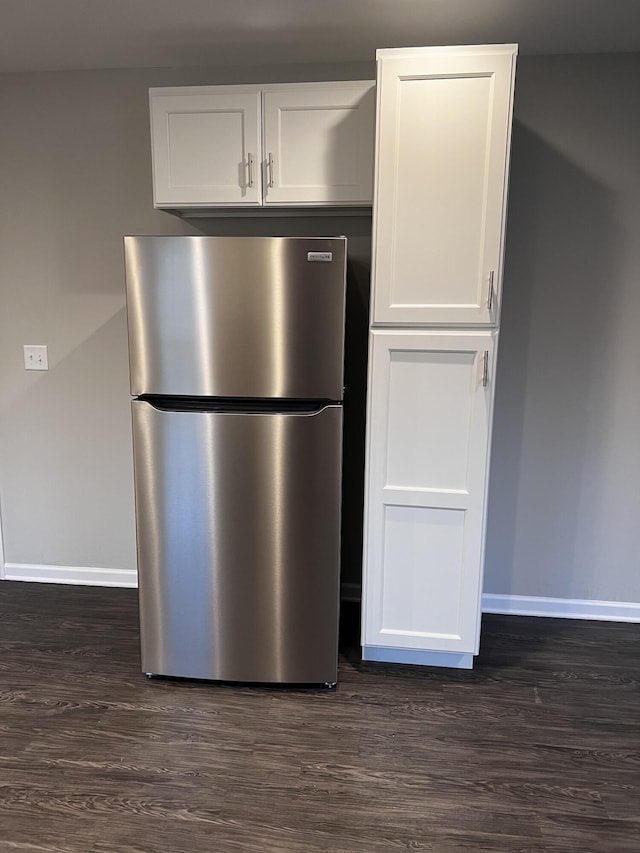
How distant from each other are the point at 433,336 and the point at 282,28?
1.23 metres

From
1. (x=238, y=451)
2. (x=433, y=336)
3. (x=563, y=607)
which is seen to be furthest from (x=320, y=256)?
(x=563, y=607)

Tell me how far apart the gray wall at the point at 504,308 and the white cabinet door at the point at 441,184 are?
56 cm

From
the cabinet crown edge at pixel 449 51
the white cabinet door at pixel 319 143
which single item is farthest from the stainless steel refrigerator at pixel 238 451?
the cabinet crown edge at pixel 449 51

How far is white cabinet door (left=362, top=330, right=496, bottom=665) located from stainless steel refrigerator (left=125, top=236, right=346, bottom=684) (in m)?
0.20

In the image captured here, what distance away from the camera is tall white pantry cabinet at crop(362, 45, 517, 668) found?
191cm

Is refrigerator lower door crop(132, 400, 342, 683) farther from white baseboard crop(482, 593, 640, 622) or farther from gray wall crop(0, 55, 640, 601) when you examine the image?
white baseboard crop(482, 593, 640, 622)

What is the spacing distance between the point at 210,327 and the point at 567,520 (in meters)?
1.76

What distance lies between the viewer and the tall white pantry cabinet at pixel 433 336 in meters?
1.91

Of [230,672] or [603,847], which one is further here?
[230,672]

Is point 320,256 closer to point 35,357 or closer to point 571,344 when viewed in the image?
point 571,344

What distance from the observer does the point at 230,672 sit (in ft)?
7.09

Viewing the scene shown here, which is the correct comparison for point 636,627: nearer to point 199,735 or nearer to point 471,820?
point 471,820

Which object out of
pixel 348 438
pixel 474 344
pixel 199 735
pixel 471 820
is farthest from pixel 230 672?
pixel 474 344

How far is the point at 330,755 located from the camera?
1.85m
